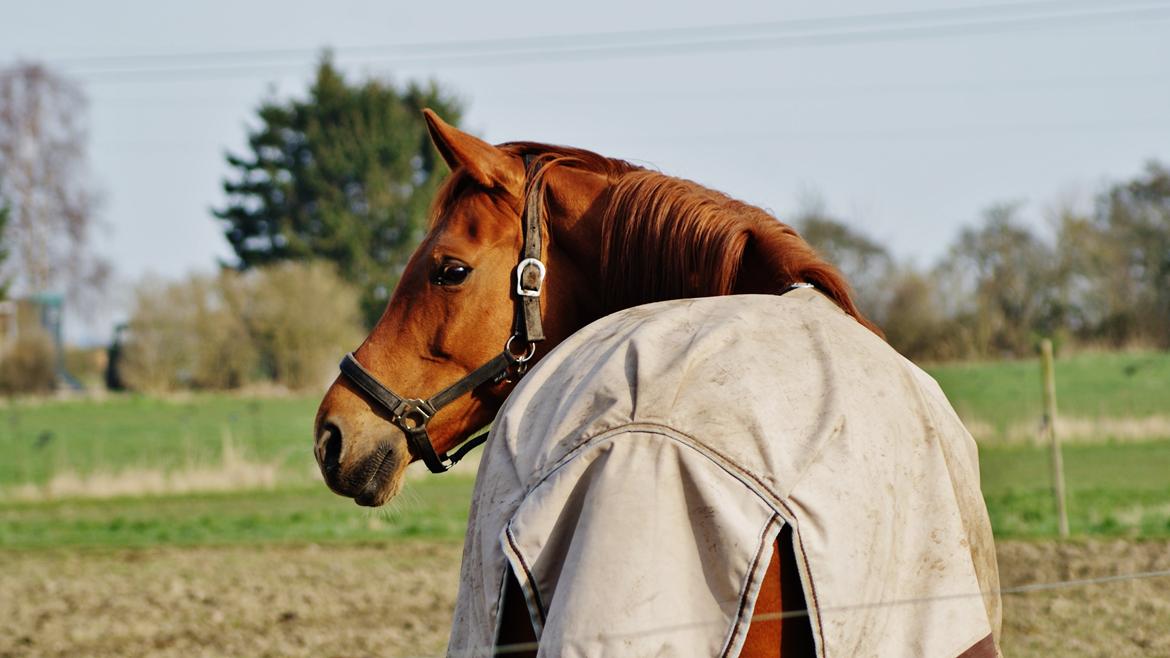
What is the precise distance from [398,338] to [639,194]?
68 centimetres

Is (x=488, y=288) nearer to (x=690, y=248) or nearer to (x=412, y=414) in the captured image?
(x=412, y=414)

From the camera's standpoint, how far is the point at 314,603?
803cm

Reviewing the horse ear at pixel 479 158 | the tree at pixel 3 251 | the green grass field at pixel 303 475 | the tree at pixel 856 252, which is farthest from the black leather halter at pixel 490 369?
the tree at pixel 3 251

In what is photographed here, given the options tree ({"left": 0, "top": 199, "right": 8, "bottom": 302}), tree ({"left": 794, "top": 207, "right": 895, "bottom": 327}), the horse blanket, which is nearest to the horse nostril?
the horse blanket

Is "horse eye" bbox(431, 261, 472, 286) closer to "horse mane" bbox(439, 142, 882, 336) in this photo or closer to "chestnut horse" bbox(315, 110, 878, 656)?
"chestnut horse" bbox(315, 110, 878, 656)

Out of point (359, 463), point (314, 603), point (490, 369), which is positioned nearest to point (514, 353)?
point (490, 369)

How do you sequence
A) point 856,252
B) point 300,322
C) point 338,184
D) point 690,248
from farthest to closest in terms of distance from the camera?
point 338,184 → point 300,322 → point 856,252 → point 690,248

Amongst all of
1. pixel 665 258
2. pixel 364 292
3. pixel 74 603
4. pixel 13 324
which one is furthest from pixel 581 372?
pixel 13 324

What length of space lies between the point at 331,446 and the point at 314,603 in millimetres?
5757

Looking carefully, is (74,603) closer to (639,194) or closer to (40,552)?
(40,552)

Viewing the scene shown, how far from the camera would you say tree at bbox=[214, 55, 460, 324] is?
4050 cm

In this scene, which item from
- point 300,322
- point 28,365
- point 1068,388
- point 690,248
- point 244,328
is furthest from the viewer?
point 28,365

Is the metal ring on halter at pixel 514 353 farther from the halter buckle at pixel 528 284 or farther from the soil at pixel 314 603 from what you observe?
the soil at pixel 314 603

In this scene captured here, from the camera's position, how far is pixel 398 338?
9.00 feet
